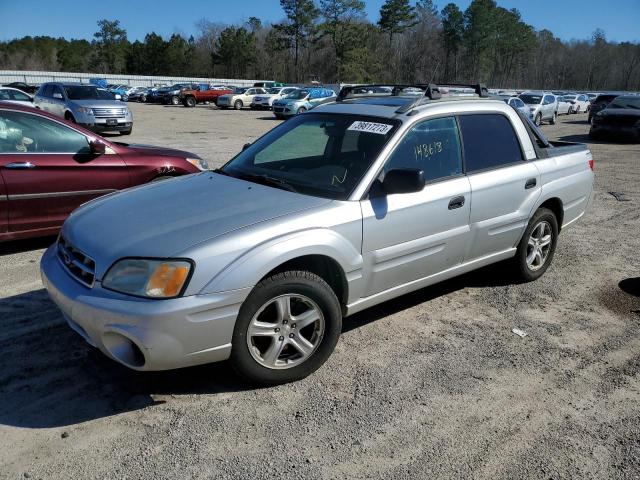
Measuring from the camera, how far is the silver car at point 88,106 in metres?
17.1

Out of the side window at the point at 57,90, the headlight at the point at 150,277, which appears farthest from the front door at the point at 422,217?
the side window at the point at 57,90

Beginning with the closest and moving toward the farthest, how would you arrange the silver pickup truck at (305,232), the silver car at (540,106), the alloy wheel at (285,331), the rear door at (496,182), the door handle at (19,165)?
the silver pickup truck at (305,232), the alloy wheel at (285,331), the rear door at (496,182), the door handle at (19,165), the silver car at (540,106)

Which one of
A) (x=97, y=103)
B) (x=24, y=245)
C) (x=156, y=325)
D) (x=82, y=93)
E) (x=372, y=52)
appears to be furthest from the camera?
(x=372, y=52)

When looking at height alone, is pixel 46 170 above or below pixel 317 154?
below

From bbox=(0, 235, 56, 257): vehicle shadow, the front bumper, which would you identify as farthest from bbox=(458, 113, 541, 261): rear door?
bbox=(0, 235, 56, 257): vehicle shadow

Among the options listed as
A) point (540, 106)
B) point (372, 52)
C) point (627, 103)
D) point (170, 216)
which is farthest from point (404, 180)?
point (372, 52)

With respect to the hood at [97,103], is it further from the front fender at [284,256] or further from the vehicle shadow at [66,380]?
the front fender at [284,256]

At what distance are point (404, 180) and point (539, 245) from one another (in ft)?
7.20

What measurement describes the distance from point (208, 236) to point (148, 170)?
3.47 meters

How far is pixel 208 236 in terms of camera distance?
9.55 ft

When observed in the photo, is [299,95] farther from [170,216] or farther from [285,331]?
[285,331]

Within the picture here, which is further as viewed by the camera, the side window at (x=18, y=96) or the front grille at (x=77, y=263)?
the side window at (x=18, y=96)

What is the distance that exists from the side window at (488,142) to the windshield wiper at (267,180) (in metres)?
1.46

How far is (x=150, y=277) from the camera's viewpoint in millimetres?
2760
